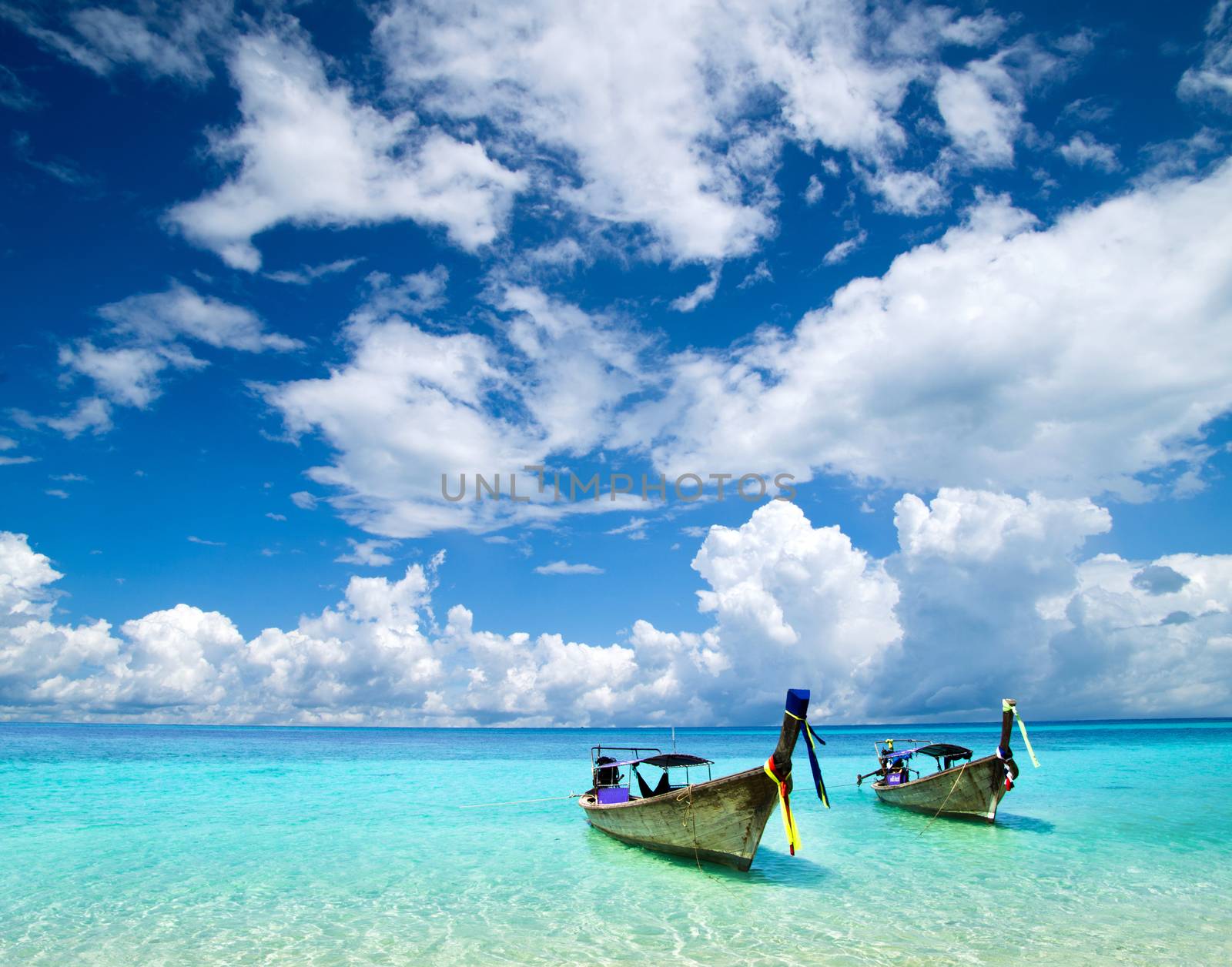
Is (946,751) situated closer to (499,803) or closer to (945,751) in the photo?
(945,751)

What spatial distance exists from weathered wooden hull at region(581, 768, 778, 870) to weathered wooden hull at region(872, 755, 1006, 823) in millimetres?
10736

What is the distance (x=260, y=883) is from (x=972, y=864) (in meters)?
17.5

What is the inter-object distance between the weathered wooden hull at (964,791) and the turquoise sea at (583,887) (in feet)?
2.10

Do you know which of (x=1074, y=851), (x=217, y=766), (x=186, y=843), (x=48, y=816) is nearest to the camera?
(x=1074, y=851)

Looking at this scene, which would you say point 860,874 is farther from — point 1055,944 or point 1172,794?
point 1172,794

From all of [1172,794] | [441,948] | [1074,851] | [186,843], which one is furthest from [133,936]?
[1172,794]

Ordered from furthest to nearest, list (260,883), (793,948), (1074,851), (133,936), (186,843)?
(186,843) → (1074,851) → (260,883) → (133,936) → (793,948)

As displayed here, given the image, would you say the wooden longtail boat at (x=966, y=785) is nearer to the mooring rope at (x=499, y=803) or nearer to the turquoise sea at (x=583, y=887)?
the turquoise sea at (x=583, y=887)

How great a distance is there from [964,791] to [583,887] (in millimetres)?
14347

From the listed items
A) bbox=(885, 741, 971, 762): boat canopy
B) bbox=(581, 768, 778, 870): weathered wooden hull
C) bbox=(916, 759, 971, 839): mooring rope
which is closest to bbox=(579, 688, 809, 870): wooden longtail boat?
bbox=(581, 768, 778, 870): weathered wooden hull

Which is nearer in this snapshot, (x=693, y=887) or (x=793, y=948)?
(x=793, y=948)

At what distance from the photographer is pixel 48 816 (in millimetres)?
26719

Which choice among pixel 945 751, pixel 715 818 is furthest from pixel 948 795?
A: pixel 715 818

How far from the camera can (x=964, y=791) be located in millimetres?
23188
